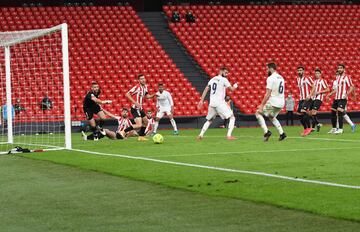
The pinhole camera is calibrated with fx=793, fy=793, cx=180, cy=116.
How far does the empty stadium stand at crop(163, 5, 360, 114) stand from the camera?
140 ft

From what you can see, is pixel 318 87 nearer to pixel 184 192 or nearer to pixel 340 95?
pixel 340 95

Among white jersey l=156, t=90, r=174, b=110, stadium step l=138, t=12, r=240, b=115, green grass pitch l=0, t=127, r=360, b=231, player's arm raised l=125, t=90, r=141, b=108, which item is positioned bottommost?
green grass pitch l=0, t=127, r=360, b=231

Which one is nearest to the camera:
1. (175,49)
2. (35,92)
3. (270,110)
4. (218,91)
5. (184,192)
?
(184,192)

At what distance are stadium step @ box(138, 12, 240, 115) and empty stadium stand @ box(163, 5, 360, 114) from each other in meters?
0.37

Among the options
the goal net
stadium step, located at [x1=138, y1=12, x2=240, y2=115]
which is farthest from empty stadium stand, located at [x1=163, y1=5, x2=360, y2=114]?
the goal net

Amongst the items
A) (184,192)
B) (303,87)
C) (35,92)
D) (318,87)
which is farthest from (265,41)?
(184,192)

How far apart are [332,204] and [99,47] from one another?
109 feet

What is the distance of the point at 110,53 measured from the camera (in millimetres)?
41156

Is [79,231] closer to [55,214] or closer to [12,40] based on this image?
[55,214]

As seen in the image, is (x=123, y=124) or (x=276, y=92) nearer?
(x=276, y=92)

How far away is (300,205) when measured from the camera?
8.67 metres

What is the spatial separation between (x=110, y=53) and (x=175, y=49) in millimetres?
3961

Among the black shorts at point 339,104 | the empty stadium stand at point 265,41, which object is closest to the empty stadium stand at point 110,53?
the empty stadium stand at point 265,41

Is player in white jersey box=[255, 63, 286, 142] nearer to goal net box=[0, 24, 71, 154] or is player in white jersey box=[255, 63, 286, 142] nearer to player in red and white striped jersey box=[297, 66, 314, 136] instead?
player in red and white striped jersey box=[297, 66, 314, 136]
